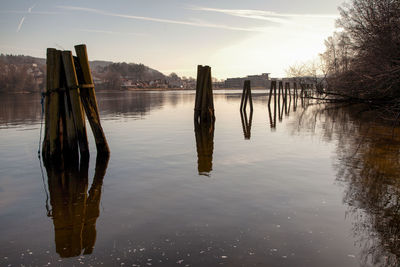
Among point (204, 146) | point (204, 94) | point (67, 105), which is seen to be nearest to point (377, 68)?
point (204, 146)

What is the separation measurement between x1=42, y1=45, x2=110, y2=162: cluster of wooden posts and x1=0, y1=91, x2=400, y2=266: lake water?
63 centimetres

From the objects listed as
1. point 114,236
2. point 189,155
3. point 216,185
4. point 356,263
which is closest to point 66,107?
point 189,155

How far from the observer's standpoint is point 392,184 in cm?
690

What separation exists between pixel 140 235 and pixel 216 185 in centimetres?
279

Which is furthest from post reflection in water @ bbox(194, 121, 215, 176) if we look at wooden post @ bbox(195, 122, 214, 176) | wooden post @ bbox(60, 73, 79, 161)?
wooden post @ bbox(60, 73, 79, 161)

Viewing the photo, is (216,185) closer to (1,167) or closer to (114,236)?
(114,236)

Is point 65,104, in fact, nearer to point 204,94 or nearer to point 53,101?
point 53,101

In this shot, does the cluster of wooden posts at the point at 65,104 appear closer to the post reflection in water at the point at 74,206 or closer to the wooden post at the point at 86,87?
the wooden post at the point at 86,87

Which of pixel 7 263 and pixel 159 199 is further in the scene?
pixel 159 199

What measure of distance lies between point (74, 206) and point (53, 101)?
12.6 ft

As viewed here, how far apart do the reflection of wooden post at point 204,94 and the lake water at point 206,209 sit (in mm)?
7517

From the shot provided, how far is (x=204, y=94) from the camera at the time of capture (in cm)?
1795

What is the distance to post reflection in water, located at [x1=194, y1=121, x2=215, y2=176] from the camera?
894cm

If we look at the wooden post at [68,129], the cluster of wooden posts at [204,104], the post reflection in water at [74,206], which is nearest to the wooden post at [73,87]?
the wooden post at [68,129]
